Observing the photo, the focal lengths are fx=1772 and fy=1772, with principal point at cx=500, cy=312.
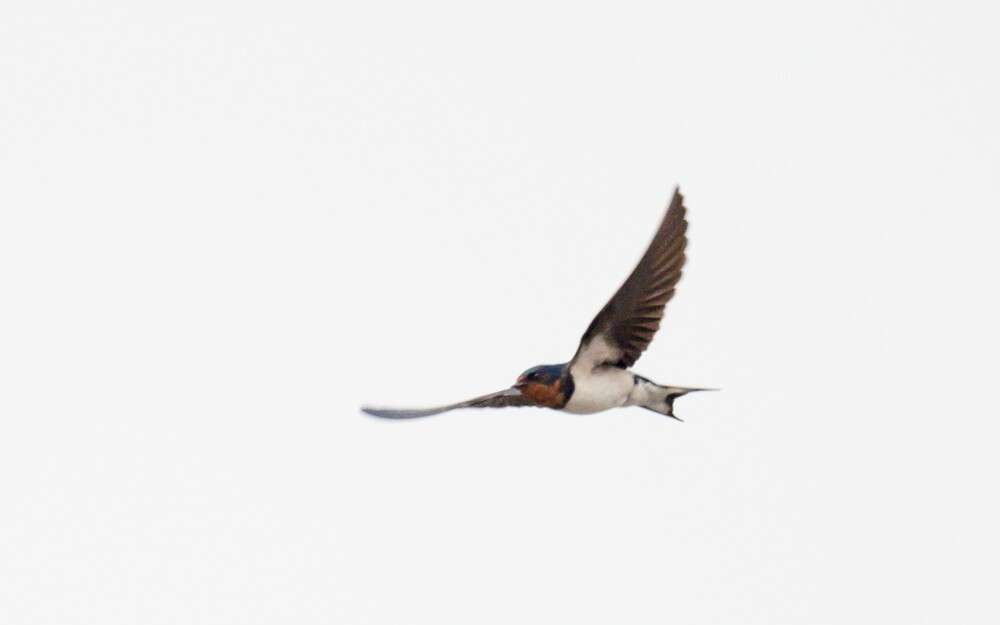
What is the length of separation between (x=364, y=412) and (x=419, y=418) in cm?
35

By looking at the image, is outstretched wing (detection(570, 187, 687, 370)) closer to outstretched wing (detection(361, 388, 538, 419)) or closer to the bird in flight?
the bird in flight

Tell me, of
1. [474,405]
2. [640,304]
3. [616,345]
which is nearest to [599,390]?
[616,345]

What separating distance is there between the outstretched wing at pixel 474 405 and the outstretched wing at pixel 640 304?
0.46 meters

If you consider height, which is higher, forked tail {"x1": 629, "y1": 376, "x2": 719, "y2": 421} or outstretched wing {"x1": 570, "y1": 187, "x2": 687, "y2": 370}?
outstretched wing {"x1": 570, "y1": 187, "x2": 687, "y2": 370}

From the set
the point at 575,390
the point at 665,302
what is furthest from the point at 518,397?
the point at 665,302

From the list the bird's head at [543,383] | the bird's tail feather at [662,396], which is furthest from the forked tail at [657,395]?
the bird's head at [543,383]

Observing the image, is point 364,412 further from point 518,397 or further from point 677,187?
point 677,187

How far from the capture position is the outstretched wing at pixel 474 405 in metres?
11.3

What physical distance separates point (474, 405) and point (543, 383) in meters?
0.52

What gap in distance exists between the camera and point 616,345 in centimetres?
1209

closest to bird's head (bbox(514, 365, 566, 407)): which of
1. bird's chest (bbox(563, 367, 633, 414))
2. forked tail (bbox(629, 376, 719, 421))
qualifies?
bird's chest (bbox(563, 367, 633, 414))

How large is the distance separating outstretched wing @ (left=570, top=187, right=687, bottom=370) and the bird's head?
176 millimetres

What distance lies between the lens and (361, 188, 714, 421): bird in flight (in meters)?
11.9

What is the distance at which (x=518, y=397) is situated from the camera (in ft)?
39.5
